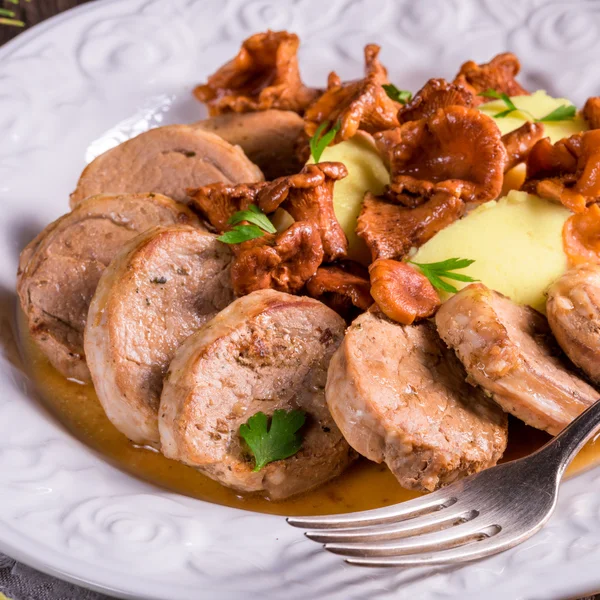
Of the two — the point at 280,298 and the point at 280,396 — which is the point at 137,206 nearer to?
the point at 280,298

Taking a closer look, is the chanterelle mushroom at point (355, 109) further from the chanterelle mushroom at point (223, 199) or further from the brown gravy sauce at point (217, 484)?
the brown gravy sauce at point (217, 484)

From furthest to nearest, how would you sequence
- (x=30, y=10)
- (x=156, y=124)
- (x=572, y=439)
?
(x=30, y=10) < (x=156, y=124) < (x=572, y=439)

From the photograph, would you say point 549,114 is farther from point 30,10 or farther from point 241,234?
point 30,10

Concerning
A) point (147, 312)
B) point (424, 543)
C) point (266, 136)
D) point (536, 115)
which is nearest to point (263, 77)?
point (266, 136)

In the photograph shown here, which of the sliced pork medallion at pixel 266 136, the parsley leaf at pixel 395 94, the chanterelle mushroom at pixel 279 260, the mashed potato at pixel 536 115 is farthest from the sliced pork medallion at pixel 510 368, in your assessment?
the parsley leaf at pixel 395 94

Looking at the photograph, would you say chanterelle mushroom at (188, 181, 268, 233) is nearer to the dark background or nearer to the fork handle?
the fork handle

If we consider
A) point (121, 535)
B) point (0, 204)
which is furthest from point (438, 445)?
point (0, 204)
